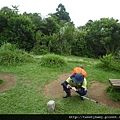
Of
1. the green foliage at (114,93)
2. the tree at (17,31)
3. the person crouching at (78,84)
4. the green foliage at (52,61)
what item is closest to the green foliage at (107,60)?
the green foliage at (52,61)

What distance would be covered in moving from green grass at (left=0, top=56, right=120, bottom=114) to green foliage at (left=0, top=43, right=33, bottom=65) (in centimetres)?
84

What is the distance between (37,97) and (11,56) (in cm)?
413

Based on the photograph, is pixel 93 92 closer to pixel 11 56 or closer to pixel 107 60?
pixel 107 60

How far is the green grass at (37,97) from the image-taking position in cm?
425

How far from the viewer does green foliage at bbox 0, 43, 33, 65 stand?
27.0 feet

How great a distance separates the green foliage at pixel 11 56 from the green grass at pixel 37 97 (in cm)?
84

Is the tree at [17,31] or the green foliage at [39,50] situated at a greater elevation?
the tree at [17,31]

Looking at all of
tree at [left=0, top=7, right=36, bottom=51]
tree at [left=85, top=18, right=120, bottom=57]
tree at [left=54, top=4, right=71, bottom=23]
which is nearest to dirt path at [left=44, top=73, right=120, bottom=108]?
tree at [left=85, top=18, right=120, bottom=57]

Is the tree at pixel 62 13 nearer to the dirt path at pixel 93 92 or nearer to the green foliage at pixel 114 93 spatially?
the dirt path at pixel 93 92

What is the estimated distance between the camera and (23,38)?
12219mm

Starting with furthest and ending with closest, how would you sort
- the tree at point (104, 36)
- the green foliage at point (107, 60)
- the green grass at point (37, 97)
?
the tree at point (104, 36) < the green foliage at point (107, 60) < the green grass at point (37, 97)

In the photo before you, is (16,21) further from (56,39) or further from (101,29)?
(101,29)

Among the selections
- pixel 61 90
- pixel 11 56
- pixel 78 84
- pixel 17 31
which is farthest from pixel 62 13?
pixel 78 84

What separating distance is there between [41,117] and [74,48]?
916cm
